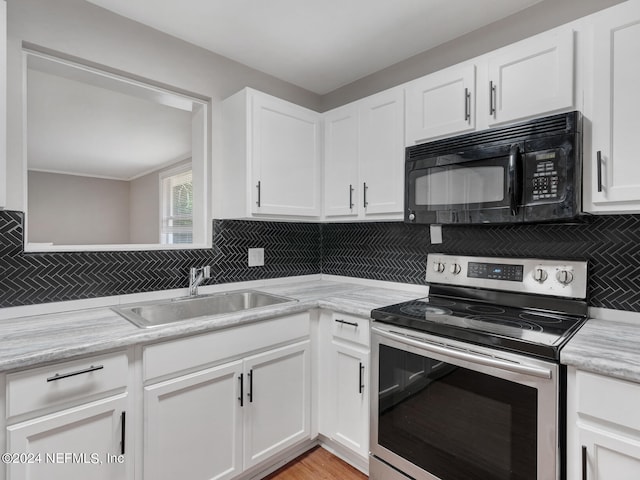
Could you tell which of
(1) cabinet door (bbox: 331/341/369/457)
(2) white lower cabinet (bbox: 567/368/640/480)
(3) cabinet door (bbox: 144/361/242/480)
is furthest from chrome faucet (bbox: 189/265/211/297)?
(2) white lower cabinet (bbox: 567/368/640/480)

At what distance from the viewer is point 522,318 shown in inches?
59.0

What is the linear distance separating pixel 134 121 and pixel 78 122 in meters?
0.56

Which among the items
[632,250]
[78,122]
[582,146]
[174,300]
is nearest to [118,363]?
[174,300]

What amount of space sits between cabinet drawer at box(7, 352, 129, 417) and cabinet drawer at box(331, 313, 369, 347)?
39.9 inches

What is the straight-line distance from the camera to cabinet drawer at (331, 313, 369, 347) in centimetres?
174

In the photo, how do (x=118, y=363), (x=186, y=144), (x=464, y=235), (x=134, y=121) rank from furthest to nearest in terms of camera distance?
(x=186, y=144)
(x=134, y=121)
(x=464, y=235)
(x=118, y=363)

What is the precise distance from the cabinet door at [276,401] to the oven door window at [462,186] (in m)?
1.05

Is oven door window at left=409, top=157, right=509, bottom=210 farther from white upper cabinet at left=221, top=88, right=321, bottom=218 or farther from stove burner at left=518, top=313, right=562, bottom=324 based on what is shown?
white upper cabinet at left=221, top=88, right=321, bottom=218

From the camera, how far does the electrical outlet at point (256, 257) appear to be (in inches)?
94.0

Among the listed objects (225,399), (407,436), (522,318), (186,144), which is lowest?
(407,436)

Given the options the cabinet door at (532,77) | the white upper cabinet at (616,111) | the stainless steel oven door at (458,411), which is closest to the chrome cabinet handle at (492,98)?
the cabinet door at (532,77)

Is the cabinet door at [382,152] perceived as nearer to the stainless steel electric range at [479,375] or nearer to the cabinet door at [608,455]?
the stainless steel electric range at [479,375]

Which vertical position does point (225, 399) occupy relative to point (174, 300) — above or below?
below

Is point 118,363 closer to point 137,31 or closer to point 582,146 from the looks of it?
point 137,31
